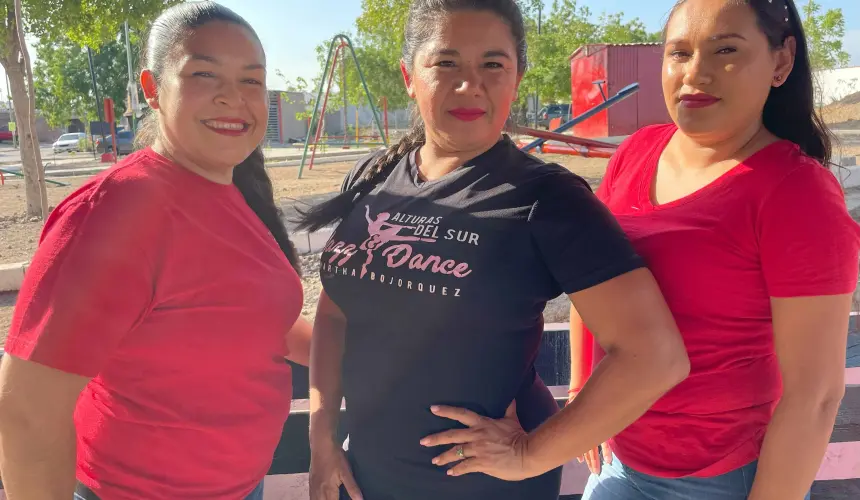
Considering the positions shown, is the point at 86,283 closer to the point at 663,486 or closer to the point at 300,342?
the point at 300,342

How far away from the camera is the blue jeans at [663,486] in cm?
136

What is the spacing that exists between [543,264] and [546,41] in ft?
93.3

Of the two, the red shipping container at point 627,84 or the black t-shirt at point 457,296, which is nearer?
the black t-shirt at point 457,296

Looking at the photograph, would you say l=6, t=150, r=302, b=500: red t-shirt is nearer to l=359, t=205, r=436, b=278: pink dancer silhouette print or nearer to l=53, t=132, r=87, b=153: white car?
l=359, t=205, r=436, b=278: pink dancer silhouette print

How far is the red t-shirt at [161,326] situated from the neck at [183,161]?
4cm

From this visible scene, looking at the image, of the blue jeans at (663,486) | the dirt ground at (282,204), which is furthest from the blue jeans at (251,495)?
the dirt ground at (282,204)

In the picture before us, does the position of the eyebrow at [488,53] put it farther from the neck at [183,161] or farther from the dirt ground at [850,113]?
the dirt ground at [850,113]

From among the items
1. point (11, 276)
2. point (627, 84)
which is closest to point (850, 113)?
point (627, 84)

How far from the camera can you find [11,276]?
5711 mm

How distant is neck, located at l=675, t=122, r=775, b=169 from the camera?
1.37 m

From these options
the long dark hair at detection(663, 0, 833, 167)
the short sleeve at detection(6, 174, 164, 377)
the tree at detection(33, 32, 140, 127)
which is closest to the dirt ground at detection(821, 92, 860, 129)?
the long dark hair at detection(663, 0, 833, 167)

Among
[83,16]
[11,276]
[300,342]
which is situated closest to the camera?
[300,342]

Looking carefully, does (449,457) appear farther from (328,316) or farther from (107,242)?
(107,242)

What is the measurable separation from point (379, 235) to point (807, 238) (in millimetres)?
817
